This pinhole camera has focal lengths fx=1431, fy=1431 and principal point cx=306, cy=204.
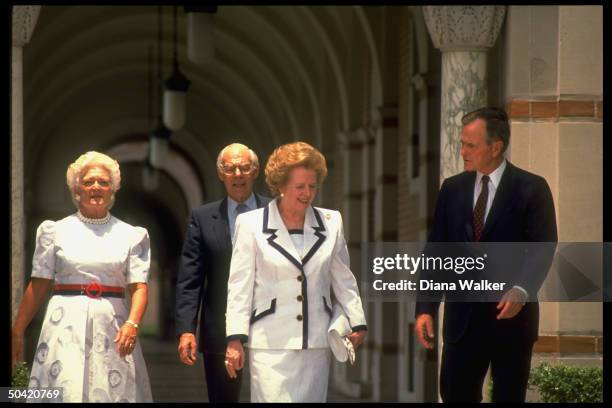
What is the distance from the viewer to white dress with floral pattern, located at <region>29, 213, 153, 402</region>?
7211 millimetres

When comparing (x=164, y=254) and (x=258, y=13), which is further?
(x=164, y=254)

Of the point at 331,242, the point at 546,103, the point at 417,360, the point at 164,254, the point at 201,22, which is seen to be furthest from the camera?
the point at 164,254

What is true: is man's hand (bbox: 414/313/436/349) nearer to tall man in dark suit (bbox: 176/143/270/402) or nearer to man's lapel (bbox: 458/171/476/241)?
man's lapel (bbox: 458/171/476/241)

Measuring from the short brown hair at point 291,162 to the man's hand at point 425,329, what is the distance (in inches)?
39.4

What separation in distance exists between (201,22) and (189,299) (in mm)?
5148

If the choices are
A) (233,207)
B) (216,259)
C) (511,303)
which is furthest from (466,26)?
(511,303)

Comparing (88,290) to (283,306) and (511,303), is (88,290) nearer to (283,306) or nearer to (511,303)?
(283,306)

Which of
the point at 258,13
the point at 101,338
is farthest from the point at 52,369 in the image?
the point at 258,13

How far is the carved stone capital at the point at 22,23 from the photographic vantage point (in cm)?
997

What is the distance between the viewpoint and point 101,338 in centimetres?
725

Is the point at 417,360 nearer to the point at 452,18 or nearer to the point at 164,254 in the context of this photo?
the point at 452,18

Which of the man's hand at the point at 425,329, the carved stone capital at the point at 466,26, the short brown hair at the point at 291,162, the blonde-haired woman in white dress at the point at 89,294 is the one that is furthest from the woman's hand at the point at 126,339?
the carved stone capital at the point at 466,26

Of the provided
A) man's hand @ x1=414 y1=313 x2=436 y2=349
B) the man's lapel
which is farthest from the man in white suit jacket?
the man's lapel

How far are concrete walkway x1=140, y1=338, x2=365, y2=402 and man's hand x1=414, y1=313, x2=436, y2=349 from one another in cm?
914
